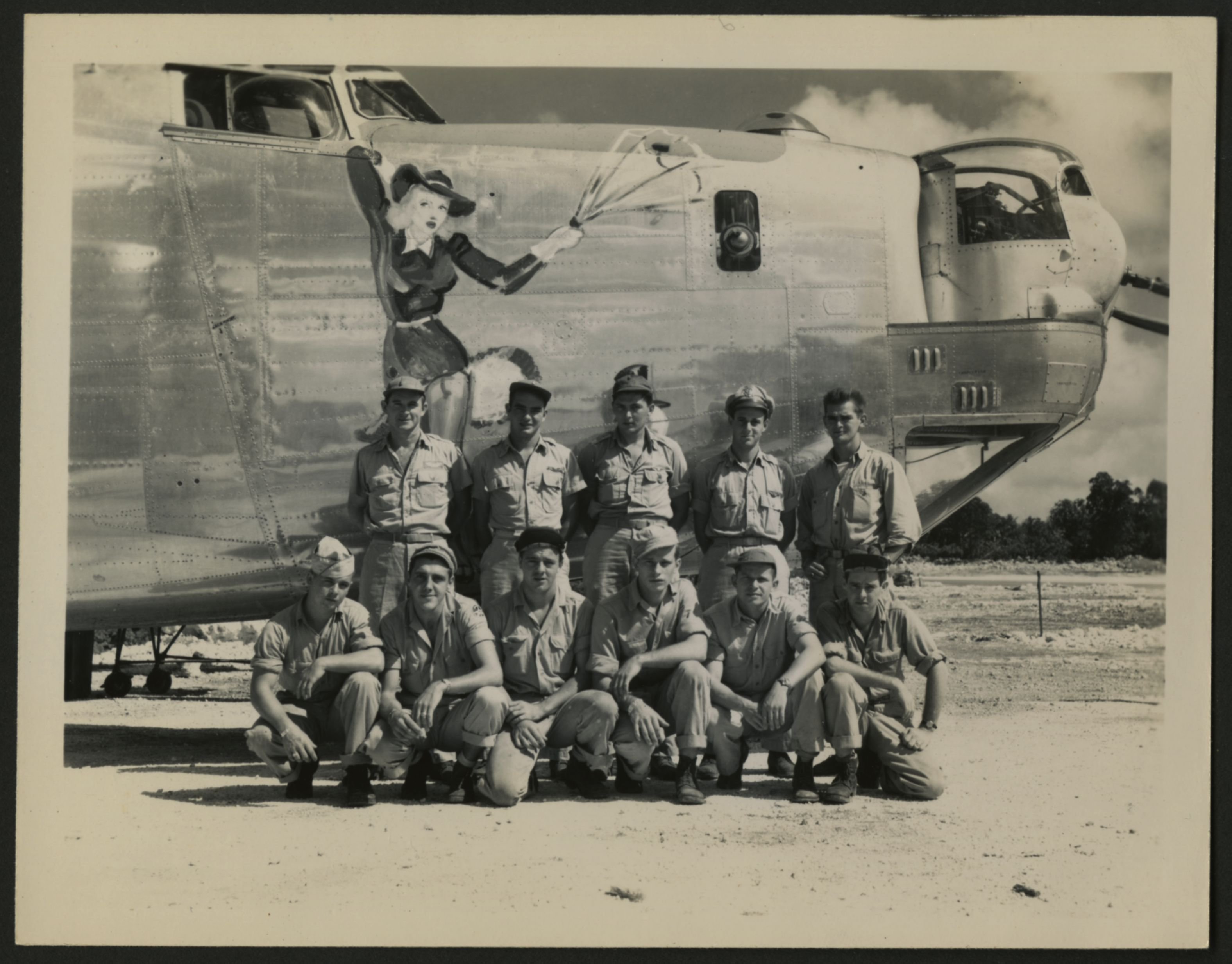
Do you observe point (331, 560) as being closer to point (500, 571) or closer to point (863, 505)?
point (500, 571)

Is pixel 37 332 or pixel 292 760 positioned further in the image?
pixel 37 332

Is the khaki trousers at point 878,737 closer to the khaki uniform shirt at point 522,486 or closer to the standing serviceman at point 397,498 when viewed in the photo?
the khaki uniform shirt at point 522,486

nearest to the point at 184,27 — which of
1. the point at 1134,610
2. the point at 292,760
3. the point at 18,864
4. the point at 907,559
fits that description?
the point at 292,760

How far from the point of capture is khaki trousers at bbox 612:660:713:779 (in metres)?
7.36

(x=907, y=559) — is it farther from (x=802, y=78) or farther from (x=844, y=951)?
(x=844, y=951)

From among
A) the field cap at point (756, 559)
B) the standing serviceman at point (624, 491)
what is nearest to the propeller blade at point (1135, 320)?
the field cap at point (756, 559)

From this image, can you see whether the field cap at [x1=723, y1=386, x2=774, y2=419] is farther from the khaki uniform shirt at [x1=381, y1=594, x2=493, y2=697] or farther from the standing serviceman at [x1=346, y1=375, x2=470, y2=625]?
the khaki uniform shirt at [x1=381, y1=594, x2=493, y2=697]

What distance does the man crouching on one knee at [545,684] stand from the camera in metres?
7.30

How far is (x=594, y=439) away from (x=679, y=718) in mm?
2287

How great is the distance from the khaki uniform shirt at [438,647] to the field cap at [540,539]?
450 mm

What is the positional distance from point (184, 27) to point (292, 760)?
15.2ft

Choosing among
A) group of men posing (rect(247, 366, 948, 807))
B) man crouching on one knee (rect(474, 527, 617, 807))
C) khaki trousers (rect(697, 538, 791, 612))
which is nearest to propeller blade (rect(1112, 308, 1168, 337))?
group of men posing (rect(247, 366, 948, 807))

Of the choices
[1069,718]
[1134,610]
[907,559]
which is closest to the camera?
[1069,718]

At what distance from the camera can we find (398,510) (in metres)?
8.09
